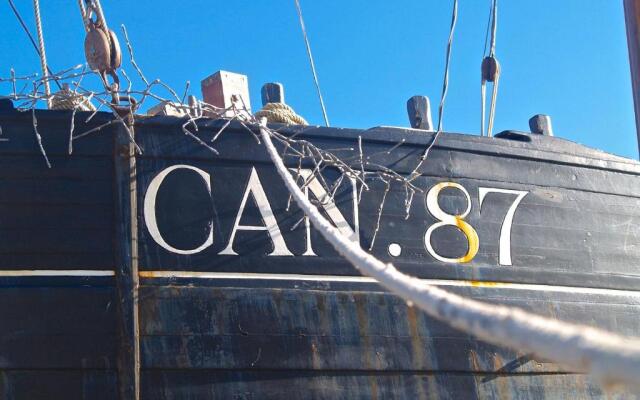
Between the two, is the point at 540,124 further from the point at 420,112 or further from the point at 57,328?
the point at 57,328

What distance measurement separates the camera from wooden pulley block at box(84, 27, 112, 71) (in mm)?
5207

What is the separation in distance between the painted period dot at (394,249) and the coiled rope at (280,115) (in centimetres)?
107

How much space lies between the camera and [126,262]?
16.3ft

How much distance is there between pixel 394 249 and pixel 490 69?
2725mm

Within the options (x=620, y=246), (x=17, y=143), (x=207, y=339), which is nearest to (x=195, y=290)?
(x=207, y=339)

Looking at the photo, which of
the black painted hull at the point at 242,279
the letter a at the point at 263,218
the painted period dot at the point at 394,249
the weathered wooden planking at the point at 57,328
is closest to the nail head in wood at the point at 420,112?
the black painted hull at the point at 242,279

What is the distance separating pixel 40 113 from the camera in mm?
5062

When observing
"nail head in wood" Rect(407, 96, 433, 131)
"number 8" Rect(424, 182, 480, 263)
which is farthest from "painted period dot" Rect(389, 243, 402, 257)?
"nail head in wood" Rect(407, 96, 433, 131)

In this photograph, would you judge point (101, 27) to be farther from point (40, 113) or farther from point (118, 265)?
point (118, 265)

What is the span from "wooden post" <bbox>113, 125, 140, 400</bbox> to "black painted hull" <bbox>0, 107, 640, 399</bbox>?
0.02 meters

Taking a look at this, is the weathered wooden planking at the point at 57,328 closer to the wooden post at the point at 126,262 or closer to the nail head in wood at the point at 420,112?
the wooden post at the point at 126,262

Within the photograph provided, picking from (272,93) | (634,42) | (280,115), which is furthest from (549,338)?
(272,93)

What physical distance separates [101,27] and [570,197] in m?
3.17

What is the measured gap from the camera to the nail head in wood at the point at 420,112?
6.60 metres
